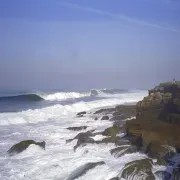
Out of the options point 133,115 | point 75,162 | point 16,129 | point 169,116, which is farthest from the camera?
point 133,115

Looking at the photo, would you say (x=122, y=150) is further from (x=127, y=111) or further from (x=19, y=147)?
(x=127, y=111)

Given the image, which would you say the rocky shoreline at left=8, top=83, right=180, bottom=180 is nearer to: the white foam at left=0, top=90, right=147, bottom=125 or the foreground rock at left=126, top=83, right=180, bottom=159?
the foreground rock at left=126, top=83, right=180, bottom=159

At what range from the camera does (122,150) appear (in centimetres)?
1181

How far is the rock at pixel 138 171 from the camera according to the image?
29.5ft

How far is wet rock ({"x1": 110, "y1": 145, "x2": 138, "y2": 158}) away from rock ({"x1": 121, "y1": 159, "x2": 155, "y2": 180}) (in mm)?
1879

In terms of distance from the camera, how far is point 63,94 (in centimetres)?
4878

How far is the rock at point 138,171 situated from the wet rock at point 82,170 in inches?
47.4

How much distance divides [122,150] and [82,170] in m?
2.51

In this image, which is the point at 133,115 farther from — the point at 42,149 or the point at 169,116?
the point at 42,149

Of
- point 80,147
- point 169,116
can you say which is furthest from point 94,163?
point 169,116

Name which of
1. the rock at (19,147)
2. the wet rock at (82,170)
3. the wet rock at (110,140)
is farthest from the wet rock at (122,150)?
the rock at (19,147)

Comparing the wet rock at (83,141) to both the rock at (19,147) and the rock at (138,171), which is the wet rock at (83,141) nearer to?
the rock at (19,147)

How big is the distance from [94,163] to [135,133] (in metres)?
3.57

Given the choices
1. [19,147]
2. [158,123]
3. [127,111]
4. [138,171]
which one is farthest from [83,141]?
[127,111]
